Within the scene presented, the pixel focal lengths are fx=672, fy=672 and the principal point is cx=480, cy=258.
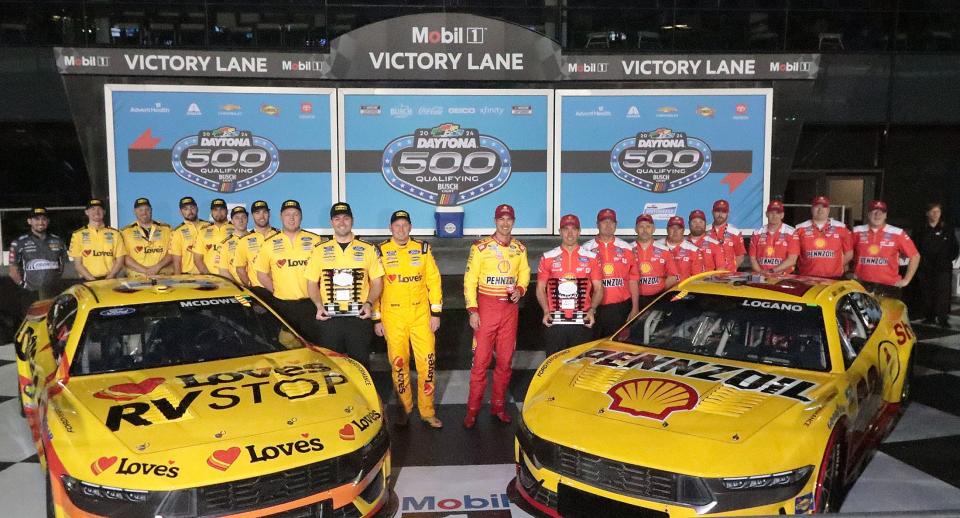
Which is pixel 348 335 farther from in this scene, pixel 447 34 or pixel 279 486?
pixel 447 34

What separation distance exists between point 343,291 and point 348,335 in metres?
0.38

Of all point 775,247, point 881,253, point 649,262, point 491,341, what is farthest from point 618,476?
point 881,253

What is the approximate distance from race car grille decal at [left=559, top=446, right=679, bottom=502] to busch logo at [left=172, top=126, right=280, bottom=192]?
8180mm

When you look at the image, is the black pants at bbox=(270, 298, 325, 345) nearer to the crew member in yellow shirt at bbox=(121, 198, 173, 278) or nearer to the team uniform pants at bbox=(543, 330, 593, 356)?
the team uniform pants at bbox=(543, 330, 593, 356)

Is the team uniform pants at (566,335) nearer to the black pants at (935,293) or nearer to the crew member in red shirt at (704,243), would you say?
the crew member in red shirt at (704,243)

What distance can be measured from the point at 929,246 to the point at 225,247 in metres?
9.84

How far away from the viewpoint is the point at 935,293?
9.96 meters

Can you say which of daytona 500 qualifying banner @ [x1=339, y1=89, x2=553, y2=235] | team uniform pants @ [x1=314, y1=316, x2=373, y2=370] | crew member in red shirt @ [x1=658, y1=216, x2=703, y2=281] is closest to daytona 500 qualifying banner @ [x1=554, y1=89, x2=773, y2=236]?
daytona 500 qualifying banner @ [x1=339, y1=89, x2=553, y2=235]

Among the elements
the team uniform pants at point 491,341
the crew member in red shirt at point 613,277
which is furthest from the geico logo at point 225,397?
the crew member in red shirt at point 613,277

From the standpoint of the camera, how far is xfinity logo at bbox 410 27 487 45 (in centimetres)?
994

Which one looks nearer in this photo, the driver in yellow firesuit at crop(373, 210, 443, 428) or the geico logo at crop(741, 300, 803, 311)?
the geico logo at crop(741, 300, 803, 311)

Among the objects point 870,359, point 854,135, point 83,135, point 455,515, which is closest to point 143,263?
point 83,135

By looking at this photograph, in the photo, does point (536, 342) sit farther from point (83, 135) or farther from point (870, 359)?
point (83, 135)

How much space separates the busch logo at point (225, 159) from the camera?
10.2 m
